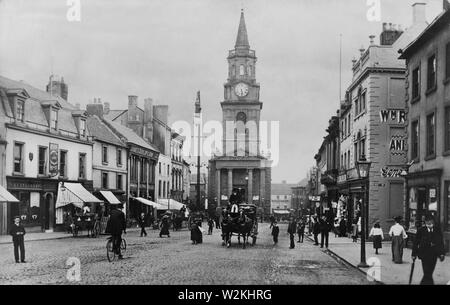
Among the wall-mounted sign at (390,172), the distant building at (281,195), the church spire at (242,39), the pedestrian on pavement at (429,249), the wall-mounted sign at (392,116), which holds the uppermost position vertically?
the church spire at (242,39)

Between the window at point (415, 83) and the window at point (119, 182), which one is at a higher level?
the window at point (415, 83)

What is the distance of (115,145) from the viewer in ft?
159

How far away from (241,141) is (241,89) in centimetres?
1026

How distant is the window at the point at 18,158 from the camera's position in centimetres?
3200

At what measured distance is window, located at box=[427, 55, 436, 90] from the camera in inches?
883

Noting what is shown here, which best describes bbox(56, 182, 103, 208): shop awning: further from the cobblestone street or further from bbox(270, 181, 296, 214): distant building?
bbox(270, 181, 296, 214): distant building

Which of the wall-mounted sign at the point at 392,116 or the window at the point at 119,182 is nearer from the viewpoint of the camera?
the wall-mounted sign at the point at 392,116

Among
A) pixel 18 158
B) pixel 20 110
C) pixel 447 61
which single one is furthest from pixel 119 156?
pixel 447 61

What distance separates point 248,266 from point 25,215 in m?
19.2

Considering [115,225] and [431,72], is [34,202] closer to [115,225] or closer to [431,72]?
[115,225]

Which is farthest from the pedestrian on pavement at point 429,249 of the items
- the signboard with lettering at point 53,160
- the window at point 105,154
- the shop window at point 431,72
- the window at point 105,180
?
the window at point 105,180

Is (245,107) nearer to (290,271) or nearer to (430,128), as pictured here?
(430,128)

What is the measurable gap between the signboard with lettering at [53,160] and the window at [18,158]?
8.30ft

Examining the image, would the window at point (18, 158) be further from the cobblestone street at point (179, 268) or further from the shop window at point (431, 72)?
the shop window at point (431, 72)
